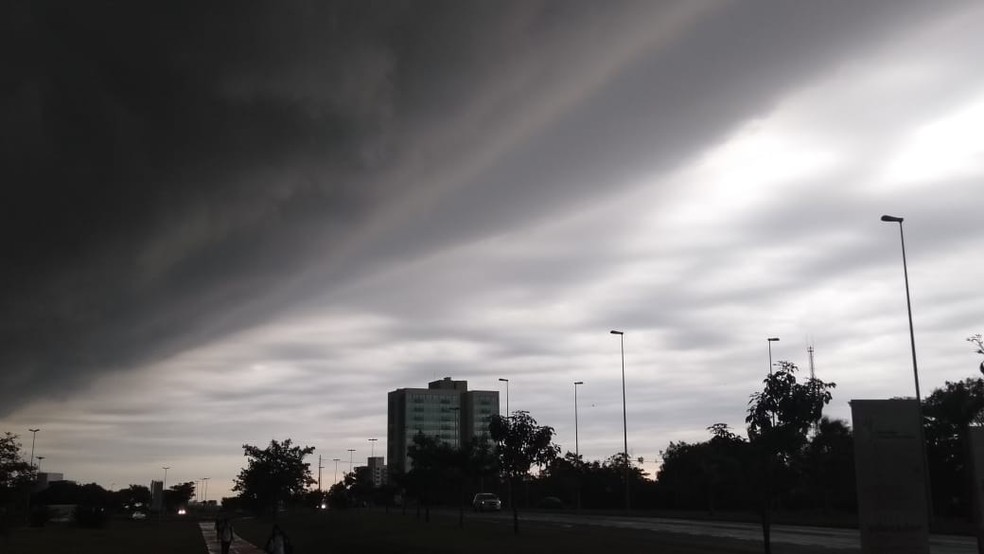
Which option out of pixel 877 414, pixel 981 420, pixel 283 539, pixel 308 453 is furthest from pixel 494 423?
pixel 981 420

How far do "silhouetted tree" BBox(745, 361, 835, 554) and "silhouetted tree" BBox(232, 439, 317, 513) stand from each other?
Answer: 173 feet

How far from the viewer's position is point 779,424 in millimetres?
21203

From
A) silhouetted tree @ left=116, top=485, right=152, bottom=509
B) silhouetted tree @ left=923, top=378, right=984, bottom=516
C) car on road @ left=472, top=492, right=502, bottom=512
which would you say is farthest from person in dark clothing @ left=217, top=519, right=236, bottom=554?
silhouetted tree @ left=116, top=485, right=152, bottom=509

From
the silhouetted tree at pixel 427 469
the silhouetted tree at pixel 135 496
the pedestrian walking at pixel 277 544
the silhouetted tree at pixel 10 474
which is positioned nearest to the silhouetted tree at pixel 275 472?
the silhouetted tree at pixel 427 469

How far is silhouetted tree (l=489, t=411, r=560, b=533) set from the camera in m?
42.7

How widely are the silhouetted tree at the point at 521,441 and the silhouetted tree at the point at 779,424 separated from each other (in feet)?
71.1

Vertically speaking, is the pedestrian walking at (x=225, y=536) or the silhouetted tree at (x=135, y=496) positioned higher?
the pedestrian walking at (x=225, y=536)

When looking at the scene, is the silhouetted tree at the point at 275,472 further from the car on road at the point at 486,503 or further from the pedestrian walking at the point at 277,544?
the pedestrian walking at the point at 277,544

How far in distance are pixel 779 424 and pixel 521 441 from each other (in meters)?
22.7

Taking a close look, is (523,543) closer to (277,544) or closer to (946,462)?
(277,544)

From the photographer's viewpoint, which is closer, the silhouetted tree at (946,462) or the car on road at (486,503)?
the silhouetted tree at (946,462)

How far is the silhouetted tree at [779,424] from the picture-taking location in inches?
824

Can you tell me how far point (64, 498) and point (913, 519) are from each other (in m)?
170

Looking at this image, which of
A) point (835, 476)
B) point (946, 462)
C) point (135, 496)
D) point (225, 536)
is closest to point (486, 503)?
point (835, 476)
